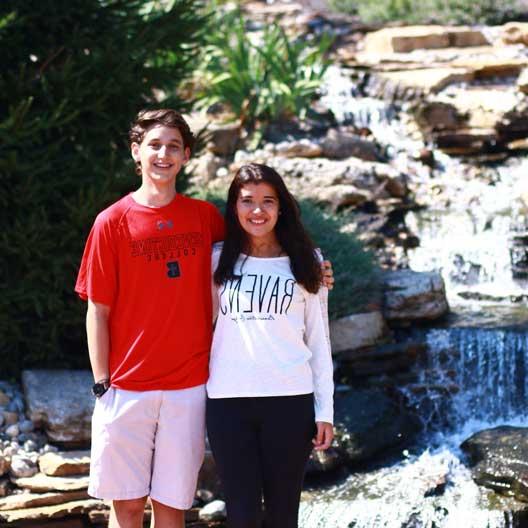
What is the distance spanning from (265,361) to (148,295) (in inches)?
19.8

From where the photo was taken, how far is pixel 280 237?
3.69m

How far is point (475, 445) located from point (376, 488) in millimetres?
757

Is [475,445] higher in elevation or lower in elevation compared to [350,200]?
lower

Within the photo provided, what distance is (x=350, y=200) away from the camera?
33.3 ft

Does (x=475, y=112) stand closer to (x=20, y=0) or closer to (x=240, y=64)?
(x=240, y=64)

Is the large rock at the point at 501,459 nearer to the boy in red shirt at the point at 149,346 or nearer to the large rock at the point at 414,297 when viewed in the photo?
→ the large rock at the point at 414,297

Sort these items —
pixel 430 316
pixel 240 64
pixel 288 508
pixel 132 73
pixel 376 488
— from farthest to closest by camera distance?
pixel 240 64 → pixel 430 316 → pixel 132 73 → pixel 376 488 → pixel 288 508

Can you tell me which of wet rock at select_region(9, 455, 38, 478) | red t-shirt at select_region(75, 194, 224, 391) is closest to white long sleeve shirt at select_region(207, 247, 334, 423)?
red t-shirt at select_region(75, 194, 224, 391)

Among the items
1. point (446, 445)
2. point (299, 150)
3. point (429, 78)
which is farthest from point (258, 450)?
point (429, 78)

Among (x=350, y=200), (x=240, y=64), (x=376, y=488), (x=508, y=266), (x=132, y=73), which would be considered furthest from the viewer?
(x=240, y=64)

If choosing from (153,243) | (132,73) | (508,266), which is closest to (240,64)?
(508,266)

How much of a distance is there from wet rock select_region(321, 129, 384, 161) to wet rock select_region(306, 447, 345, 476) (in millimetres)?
5882

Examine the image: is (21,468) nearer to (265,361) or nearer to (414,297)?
(265,361)

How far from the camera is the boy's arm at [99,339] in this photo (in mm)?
3576
